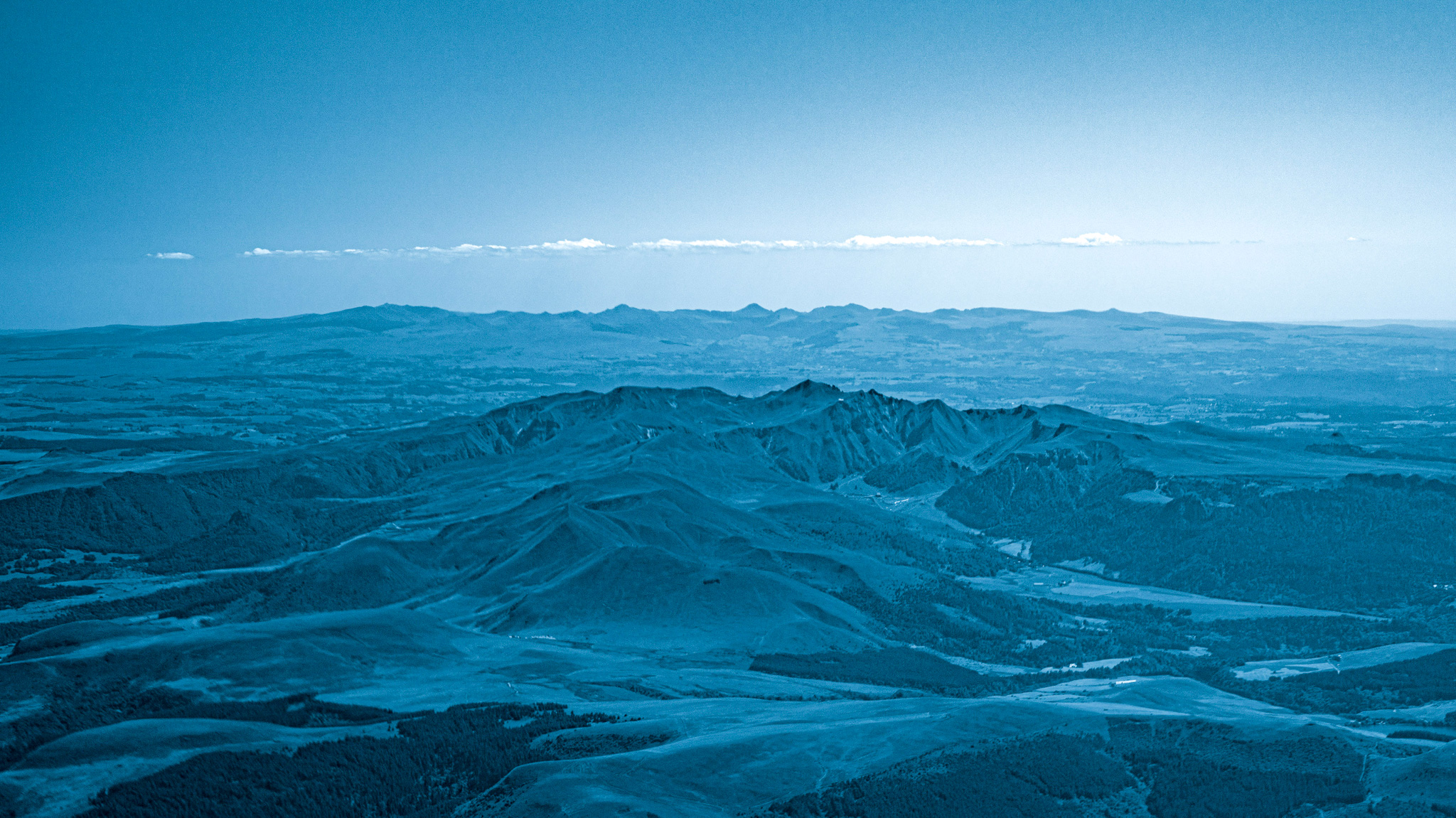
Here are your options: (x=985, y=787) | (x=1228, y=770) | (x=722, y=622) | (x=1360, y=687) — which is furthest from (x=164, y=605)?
(x=1360, y=687)

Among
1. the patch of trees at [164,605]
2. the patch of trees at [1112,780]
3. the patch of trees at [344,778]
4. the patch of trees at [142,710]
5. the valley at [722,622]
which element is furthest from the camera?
the patch of trees at [164,605]

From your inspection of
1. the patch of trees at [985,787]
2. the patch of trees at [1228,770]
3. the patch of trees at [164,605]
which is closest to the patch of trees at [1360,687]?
the patch of trees at [1228,770]

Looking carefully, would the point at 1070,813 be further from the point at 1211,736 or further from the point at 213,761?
the point at 213,761

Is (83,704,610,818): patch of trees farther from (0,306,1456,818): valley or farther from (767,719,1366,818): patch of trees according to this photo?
(767,719,1366,818): patch of trees

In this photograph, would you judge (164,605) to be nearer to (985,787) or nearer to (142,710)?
(142,710)

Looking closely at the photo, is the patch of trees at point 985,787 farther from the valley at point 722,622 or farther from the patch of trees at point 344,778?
the patch of trees at point 344,778

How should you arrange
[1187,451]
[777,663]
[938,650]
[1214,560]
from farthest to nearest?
[1187,451] → [1214,560] → [938,650] → [777,663]

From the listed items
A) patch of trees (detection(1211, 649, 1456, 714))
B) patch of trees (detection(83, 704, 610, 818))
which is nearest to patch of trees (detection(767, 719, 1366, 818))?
patch of trees (detection(83, 704, 610, 818))

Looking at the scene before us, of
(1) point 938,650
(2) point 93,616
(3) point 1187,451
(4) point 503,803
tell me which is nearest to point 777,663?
(1) point 938,650
